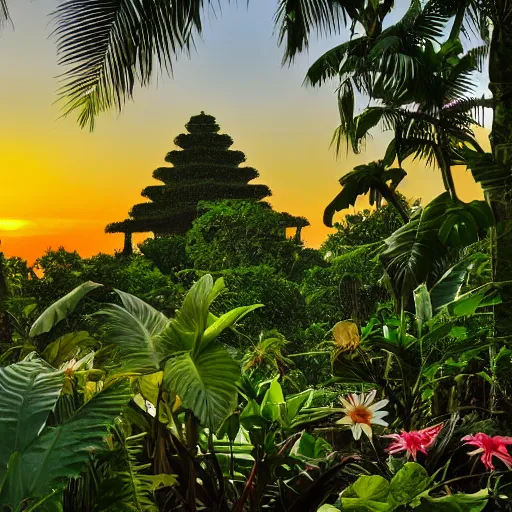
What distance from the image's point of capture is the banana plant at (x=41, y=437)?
84 centimetres

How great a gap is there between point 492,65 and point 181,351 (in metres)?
1.77

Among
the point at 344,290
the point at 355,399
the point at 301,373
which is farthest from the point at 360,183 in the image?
the point at 344,290

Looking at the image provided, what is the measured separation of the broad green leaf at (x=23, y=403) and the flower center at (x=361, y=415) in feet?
2.00

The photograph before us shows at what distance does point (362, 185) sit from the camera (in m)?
3.50

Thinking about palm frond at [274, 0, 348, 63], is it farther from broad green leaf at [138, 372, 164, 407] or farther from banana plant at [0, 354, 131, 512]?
banana plant at [0, 354, 131, 512]

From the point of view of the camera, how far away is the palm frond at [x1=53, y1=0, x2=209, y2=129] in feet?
10.8

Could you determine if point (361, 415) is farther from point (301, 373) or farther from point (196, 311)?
point (301, 373)

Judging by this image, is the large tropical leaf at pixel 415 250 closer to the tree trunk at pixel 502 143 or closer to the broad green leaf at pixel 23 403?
the tree trunk at pixel 502 143

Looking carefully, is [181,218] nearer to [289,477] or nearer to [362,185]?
[362,185]

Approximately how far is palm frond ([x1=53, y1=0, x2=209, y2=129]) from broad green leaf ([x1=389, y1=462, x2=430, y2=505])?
2.46m

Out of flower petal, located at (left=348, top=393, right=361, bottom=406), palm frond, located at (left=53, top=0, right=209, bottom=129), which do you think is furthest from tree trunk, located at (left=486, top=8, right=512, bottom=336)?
palm frond, located at (left=53, top=0, right=209, bottom=129)

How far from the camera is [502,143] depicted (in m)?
2.44

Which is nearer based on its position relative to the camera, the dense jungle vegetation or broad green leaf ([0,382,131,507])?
broad green leaf ([0,382,131,507])

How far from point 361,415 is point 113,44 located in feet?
8.16
